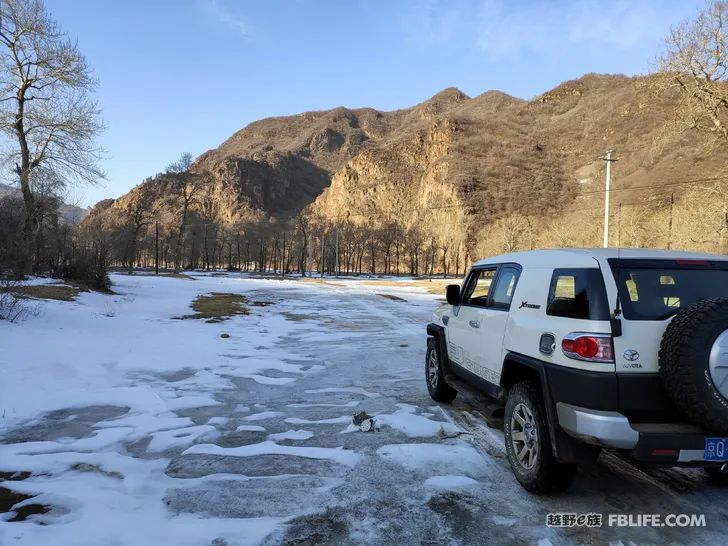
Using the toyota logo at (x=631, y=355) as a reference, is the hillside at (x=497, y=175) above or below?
above

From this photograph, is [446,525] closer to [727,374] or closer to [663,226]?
[727,374]

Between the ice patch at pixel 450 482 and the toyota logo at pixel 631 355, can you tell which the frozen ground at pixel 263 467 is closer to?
the ice patch at pixel 450 482

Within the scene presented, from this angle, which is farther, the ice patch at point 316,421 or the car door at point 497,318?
the ice patch at point 316,421

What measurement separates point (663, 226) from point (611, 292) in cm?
6017

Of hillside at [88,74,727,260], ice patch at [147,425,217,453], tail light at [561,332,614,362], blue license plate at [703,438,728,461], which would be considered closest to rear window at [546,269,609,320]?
tail light at [561,332,614,362]

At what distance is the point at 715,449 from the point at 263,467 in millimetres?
3363

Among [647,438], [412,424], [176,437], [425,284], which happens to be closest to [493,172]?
[425,284]

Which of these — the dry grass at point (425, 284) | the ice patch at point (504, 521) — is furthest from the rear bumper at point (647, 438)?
the dry grass at point (425, 284)

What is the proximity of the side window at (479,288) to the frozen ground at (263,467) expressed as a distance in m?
1.38

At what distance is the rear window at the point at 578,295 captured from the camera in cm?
333

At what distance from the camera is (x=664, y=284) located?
3543mm

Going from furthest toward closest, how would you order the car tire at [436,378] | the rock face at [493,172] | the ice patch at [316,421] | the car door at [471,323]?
the rock face at [493,172] → the car tire at [436,378] → the ice patch at [316,421] → the car door at [471,323]

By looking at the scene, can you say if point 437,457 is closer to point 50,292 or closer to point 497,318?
point 497,318

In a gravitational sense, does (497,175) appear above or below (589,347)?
above
